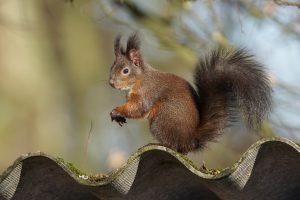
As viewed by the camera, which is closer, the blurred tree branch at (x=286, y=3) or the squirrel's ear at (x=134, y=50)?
the squirrel's ear at (x=134, y=50)

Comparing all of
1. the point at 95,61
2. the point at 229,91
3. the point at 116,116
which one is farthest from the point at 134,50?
the point at 95,61

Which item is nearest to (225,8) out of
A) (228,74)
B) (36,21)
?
(36,21)

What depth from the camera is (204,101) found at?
128 inches

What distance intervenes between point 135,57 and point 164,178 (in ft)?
4.39

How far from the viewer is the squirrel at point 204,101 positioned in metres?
3.04

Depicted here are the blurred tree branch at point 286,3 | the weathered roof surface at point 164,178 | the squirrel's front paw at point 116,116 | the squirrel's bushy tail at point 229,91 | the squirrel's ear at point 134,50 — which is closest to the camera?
the weathered roof surface at point 164,178

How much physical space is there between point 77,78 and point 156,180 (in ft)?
16.4

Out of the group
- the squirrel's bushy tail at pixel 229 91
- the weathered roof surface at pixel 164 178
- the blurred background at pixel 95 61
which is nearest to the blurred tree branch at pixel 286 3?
the blurred background at pixel 95 61

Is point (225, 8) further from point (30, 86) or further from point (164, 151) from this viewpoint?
point (164, 151)

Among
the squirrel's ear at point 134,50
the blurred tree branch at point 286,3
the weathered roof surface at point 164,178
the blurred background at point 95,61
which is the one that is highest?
the weathered roof surface at point 164,178

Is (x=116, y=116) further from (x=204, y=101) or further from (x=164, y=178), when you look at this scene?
(x=164, y=178)

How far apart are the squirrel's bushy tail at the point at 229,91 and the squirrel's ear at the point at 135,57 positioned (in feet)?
1.30

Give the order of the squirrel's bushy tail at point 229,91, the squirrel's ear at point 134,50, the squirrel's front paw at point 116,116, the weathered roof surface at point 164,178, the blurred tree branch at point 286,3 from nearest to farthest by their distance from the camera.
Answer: the weathered roof surface at point 164,178
the squirrel's bushy tail at point 229,91
the squirrel's front paw at point 116,116
the squirrel's ear at point 134,50
the blurred tree branch at point 286,3

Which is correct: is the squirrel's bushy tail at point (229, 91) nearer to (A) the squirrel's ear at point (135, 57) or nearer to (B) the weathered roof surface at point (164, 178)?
(A) the squirrel's ear at point (135, 57)
